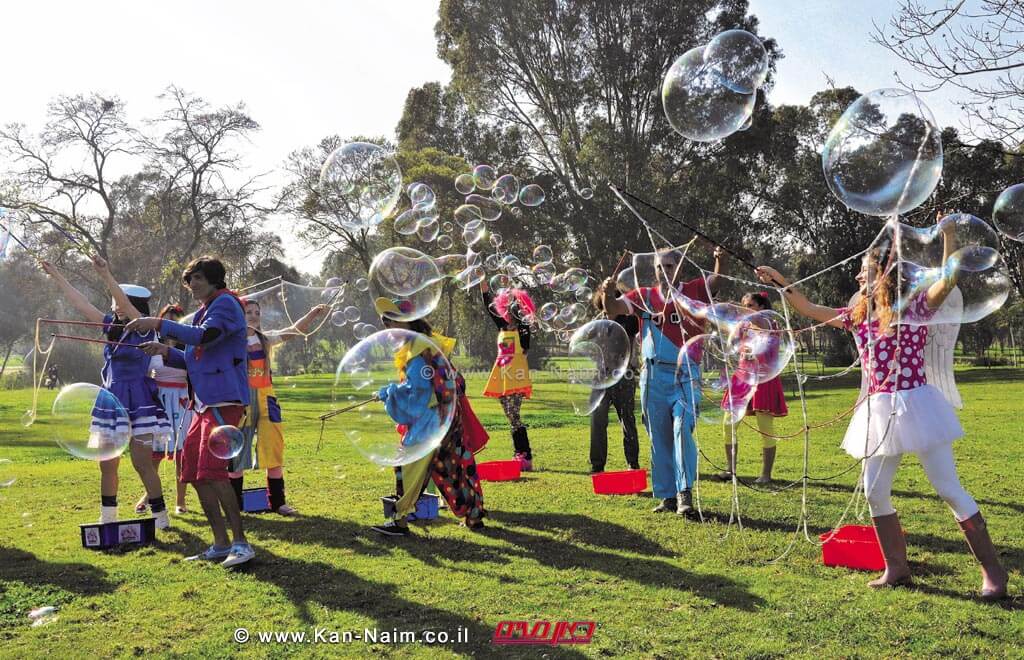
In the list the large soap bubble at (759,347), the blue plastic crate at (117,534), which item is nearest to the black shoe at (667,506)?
the large soap bubble at (759,347)

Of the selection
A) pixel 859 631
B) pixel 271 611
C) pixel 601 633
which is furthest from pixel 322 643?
pixel 859 631

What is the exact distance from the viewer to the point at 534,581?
513cm

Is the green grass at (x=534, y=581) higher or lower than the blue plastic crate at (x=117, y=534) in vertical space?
lower

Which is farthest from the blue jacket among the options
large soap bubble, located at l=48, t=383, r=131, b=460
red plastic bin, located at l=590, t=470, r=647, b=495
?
red plastic bin, located at l=590, t=470, r=647, b=495

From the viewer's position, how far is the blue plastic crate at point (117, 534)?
6219 millimetres

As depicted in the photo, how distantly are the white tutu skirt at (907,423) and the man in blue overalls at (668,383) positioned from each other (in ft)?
6.92

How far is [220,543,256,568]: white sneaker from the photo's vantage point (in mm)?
5463

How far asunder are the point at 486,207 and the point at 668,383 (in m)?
5.87

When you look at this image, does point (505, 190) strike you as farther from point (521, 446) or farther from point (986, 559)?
point (986, 559)

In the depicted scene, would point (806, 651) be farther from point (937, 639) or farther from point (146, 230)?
point (146, 230)

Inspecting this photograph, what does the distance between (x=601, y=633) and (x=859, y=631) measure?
129 cm

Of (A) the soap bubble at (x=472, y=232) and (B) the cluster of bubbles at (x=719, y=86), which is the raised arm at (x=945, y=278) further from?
(A) the soap bubble at (x=472, y=232)

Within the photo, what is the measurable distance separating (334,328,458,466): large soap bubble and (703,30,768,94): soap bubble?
302cm

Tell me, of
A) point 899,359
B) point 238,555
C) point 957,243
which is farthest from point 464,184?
point 957,243
